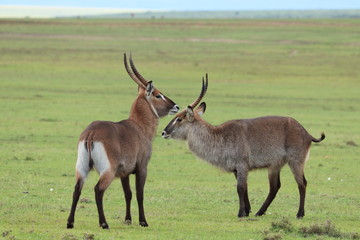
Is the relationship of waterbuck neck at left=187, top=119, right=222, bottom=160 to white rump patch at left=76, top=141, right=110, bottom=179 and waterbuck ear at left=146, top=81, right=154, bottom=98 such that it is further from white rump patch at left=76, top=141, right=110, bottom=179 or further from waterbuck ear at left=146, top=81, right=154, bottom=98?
white rump patch at left=76, top=141, right=110, bottom=179

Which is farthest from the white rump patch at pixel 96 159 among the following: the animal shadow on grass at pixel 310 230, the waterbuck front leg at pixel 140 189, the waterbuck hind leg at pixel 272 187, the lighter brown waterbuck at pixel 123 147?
the waterbuck hind leg at pixel 272 187

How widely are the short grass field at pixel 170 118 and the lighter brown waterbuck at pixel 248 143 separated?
627mm

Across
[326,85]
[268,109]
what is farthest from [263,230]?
[326,85]

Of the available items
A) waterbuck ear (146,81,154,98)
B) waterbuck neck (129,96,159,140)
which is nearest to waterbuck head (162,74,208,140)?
waterbuck neck (129,96,159,140)

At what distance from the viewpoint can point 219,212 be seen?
10.4 m

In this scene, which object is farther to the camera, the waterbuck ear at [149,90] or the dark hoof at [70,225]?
the waterbuck ear at [149,90]

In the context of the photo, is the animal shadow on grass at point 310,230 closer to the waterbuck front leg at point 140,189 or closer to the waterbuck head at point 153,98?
the waterbuck front leg at point 140,189

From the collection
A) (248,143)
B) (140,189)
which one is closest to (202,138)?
(248,143)

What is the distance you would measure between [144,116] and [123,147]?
1060 mm

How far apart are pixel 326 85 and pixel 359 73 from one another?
185 inches

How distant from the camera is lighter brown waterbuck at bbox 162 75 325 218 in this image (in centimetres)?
1022

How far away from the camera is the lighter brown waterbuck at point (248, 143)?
1022cm

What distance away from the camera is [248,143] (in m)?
10.2

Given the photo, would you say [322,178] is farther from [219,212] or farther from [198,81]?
[198,81]
